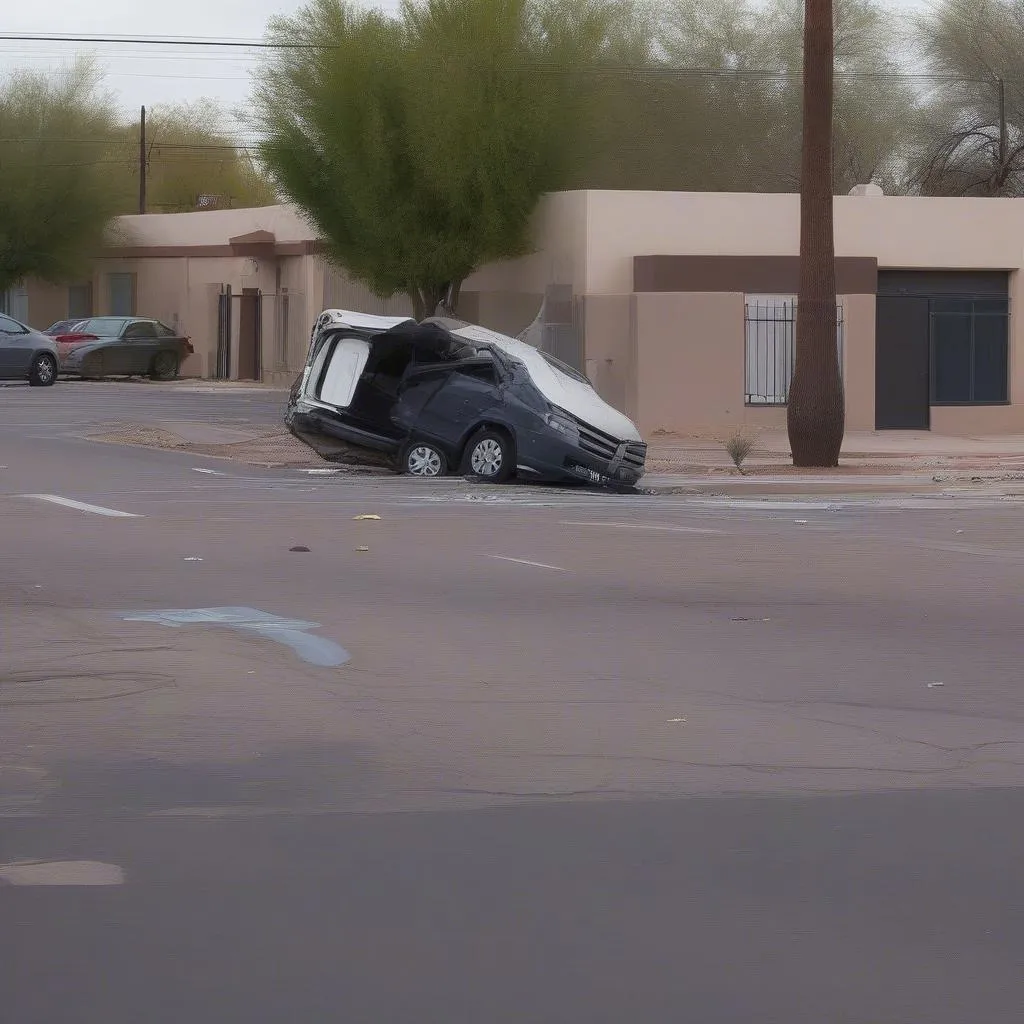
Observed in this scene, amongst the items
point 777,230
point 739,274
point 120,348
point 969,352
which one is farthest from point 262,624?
point 120,348

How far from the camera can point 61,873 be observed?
6312 millimetres

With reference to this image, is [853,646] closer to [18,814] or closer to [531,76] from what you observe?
[18,814]

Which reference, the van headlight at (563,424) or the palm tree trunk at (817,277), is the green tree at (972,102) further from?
the van headlight at (563,424)

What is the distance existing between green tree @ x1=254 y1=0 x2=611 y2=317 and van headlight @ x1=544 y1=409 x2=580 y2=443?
13405 millimetres

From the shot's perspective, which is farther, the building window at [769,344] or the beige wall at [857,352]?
the beige wall at [857,352]

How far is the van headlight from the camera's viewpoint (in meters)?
21.8

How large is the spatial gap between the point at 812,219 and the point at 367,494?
735 cm

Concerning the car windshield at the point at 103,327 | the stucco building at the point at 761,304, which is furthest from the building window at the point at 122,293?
the stucco building at the point at 761,304

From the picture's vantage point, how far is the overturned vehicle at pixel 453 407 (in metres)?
21.9

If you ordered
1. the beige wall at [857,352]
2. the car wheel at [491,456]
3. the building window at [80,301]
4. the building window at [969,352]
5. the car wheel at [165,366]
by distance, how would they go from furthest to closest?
the building window at [80,301] → the car wheel at [165,366] → the building window at [969,352] → the beige wall at [857,352] → the car wheel at [491,456]

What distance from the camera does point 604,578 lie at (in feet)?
45.8

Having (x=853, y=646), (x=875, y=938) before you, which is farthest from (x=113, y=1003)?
(x=853, y=646)

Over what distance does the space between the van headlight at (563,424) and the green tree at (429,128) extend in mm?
13405

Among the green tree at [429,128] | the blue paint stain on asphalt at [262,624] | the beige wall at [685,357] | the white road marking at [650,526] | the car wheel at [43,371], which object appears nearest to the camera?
the blue paint stain on asphalt at [262,624]
